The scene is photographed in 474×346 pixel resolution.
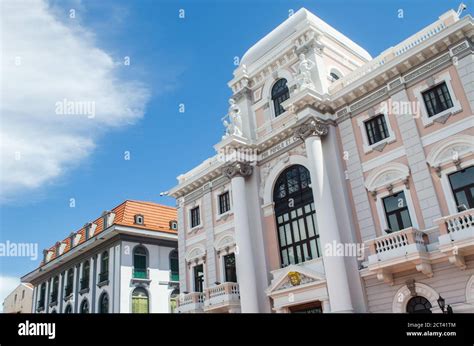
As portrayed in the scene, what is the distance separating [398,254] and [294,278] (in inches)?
223

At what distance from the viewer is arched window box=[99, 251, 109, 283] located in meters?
34.4

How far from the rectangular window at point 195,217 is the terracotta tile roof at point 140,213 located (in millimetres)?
8021

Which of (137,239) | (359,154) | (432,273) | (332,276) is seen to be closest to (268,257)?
(332,276)

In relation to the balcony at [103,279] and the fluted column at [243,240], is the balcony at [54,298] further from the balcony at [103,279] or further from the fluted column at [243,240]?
the fluted column at [243,240]

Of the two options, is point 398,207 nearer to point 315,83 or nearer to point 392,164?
point 392,164

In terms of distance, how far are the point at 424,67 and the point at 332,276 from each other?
9.97m

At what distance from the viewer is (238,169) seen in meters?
24.3

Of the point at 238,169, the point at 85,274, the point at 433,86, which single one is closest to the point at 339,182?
the point at 433,86

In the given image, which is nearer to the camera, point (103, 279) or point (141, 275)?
point (141, 275)

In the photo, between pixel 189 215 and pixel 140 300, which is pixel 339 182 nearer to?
pixel 189 215

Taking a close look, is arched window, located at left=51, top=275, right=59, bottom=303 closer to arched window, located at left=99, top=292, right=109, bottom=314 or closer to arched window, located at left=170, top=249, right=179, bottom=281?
arched window, located at left=99, top=292, right=109, bottom=314

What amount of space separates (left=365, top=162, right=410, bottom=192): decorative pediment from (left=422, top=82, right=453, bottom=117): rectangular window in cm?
259

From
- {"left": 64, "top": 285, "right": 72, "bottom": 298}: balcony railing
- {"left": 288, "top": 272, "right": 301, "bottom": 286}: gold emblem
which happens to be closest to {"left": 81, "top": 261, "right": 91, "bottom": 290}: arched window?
{"left": 64, "top": 285, "right": 72, "bottom": 298}: balcony railing
